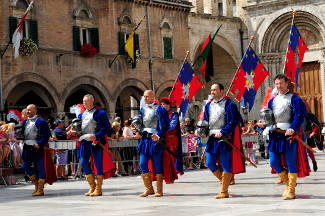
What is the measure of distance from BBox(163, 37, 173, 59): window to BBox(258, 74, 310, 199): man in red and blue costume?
22.4 metres

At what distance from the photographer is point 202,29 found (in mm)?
33344

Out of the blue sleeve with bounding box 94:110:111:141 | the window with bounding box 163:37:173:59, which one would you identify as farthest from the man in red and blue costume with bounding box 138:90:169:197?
the window with bounding box 163:37:173:59

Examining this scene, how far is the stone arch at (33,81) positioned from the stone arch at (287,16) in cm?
1407

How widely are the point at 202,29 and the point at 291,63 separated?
61.1 feet

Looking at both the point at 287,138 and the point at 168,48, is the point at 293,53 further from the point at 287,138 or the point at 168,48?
the point at 168,48

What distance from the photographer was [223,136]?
892 cm

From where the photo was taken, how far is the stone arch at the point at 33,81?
23.7m

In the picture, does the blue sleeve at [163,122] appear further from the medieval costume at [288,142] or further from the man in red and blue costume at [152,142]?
the medieval costume at [288,142]

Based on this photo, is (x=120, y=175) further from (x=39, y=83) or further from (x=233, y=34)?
(x=233, y=34)

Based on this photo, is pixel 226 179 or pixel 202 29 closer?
pixel 226 179

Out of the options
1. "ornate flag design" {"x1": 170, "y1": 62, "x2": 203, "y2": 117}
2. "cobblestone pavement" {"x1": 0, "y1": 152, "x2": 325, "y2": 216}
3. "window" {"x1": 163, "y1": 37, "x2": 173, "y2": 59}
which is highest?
"window" {"x1": 163, "y1": 37, "x2": 173, "y2": 59}

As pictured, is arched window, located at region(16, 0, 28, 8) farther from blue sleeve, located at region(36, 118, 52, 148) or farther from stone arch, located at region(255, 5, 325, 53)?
stone arch, located at region(255, 5, 325, 53)

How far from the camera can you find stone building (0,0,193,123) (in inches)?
966

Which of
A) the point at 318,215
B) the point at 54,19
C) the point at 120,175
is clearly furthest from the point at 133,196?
the point at 54,19
